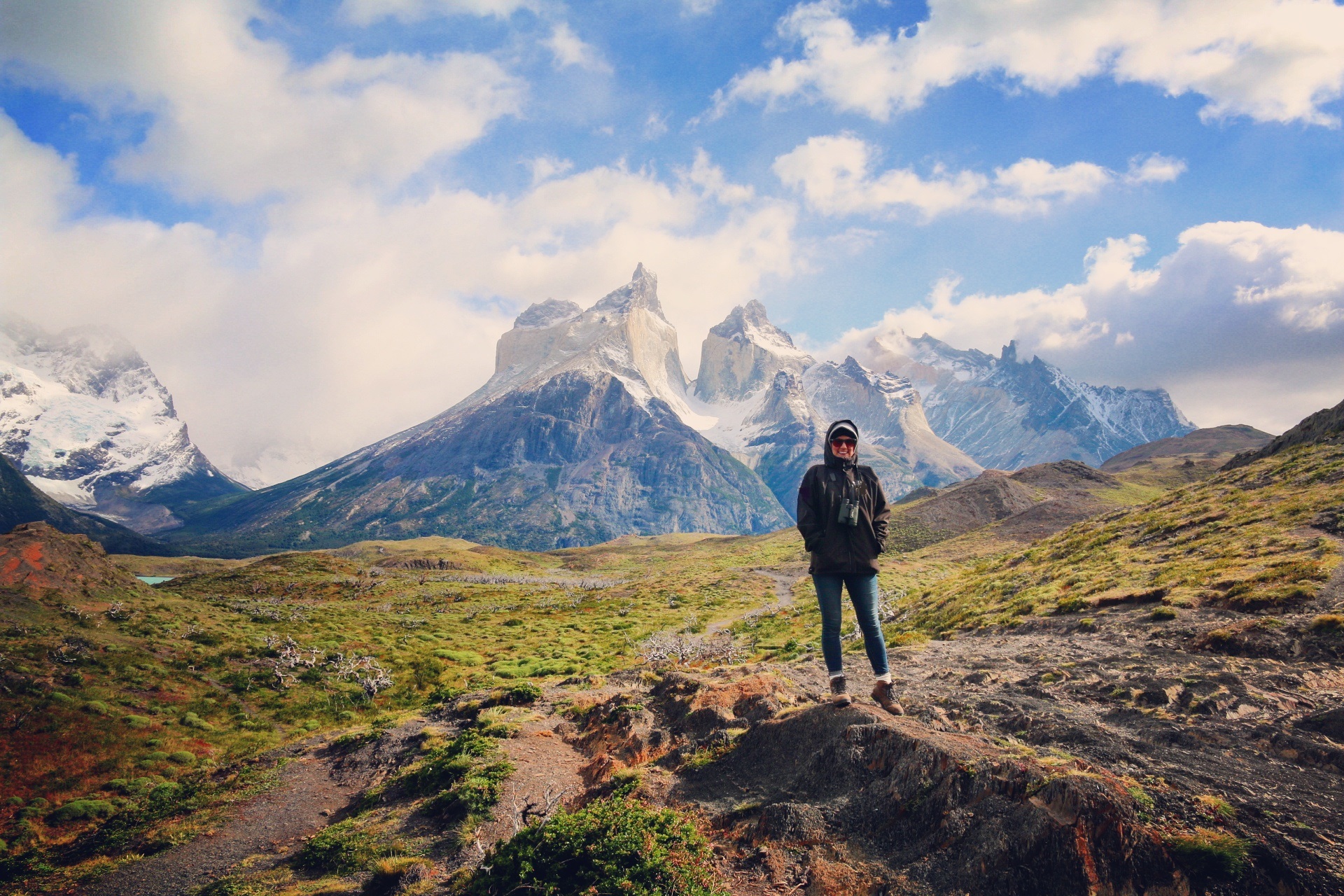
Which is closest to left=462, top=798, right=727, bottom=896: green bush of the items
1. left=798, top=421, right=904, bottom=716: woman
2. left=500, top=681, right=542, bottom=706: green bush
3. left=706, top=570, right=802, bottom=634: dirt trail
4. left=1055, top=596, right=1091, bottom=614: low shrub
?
left=798, top=421, right=904, bottom=716: woman

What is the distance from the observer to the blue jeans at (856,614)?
9938 mm

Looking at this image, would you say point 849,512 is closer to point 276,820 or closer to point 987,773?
point 987,773

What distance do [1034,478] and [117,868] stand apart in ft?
569

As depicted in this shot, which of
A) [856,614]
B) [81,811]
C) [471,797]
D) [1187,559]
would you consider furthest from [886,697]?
[81,811]

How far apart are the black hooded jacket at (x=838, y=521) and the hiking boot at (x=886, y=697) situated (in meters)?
2.01

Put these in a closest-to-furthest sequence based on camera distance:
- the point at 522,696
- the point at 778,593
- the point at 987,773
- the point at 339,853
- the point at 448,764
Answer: the point at 987,773, the point at 339,853, the point at 448,764, the point at 522,696, the point at 778,593

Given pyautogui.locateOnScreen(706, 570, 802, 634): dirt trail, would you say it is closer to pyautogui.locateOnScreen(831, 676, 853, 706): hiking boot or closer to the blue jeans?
pyautogui.locateOnScreen(831, 676, 853, 706): hiking boot

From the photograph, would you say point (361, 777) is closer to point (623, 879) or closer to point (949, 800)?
point (623, 879)

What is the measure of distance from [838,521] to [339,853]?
10665 millimetres

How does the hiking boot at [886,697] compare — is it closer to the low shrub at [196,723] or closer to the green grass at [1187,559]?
the green grass at [1187,559]

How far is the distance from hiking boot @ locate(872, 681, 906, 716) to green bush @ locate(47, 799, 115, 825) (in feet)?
74.0

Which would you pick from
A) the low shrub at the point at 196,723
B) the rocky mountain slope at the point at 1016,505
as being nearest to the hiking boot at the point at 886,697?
the low shrub at the point at 196,723

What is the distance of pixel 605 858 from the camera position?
24.1ft

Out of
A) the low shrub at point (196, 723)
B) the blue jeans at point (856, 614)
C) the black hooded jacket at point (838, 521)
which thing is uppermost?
the black hooded jacket at point (838, 521)
